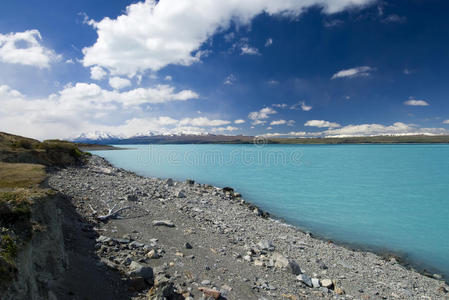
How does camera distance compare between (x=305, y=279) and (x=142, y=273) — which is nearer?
(x=142, y=273)

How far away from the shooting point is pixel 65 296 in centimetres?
505

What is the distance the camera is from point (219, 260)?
882cm

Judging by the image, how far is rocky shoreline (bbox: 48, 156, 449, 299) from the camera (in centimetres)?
691

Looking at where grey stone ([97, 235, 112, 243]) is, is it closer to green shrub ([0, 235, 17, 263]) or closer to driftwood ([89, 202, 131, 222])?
driftwood ([89, 202, 131, 222])

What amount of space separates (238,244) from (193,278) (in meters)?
4.21

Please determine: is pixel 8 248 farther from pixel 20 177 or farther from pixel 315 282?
pixel 315 282

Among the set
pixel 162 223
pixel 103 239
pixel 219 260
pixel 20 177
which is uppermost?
pixel 20 177

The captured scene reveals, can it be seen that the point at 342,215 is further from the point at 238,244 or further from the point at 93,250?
the point at 93,250

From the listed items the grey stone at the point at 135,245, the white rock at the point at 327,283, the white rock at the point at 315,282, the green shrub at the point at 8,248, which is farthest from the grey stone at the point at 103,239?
the white rock at the point at 327,283

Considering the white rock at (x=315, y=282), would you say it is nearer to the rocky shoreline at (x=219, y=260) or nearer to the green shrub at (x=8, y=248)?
the rocky shoreline at (x=219, y=260)

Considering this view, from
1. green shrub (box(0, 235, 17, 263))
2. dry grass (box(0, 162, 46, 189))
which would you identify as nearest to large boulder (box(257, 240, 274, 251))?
green shrub (box(0, 235, 17, 263))

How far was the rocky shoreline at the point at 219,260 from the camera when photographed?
691 centimetres

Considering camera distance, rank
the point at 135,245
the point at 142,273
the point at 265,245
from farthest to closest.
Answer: the point at 265,245
the point at 135,245
the point at 142,273

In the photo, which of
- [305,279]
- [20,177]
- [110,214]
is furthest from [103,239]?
[305,279]
